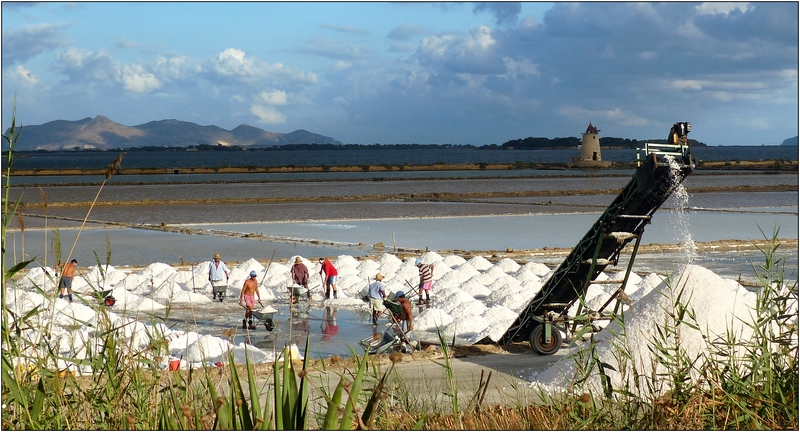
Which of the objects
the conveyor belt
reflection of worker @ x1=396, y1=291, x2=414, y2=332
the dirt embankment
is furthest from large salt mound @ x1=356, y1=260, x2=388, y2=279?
the dirt embankment

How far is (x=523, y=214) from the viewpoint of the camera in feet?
123

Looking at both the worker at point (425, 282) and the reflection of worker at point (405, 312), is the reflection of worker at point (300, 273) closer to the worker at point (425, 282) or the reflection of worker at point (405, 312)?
the worker at point (425, 282)

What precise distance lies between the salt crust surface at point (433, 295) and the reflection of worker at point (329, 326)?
934 millimetres

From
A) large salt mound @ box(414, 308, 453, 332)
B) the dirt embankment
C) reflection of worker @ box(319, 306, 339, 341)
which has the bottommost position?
reflection of worker @ box(319, 306, 339, 341)

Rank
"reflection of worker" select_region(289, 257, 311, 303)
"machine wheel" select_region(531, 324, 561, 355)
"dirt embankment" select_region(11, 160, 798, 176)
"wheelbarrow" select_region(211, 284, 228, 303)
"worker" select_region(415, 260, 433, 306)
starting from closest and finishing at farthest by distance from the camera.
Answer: "machine wheel" select_region(531, 324, 561, 355) < "worker" select_region(415, 260, 433, 306) < "reflection of worker" select_region(289, 257, 311, 303) < "wheelbarrow" select_region(211, 284, 228, 303) < "dirt embankment" select_region(11, 160, 798, 176)

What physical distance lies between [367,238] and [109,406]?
956 inches

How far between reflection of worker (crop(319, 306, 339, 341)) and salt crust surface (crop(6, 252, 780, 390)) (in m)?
0.93

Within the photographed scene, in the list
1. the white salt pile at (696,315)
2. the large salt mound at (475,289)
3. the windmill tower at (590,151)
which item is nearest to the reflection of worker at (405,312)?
the white salt pile at (696,315)

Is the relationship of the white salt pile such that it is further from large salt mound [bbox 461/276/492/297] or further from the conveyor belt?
large salt mound [bbox 461/276/492/297]

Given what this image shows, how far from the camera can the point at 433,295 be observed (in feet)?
57.1

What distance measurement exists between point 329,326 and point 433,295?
3.29m

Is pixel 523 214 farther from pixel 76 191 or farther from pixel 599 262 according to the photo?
pixel 76 191

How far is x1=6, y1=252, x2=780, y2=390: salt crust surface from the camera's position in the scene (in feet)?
29.2

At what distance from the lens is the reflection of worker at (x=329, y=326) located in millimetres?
13875
